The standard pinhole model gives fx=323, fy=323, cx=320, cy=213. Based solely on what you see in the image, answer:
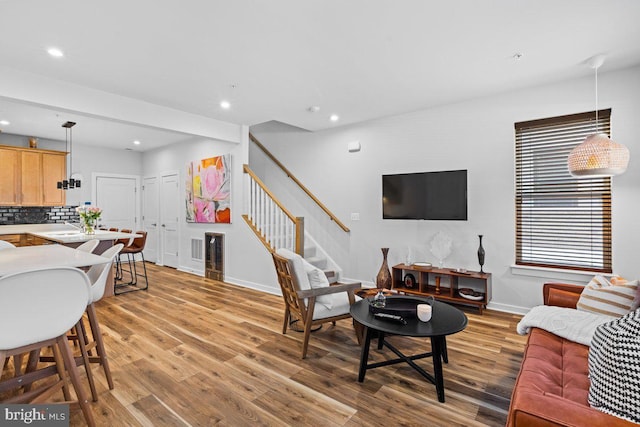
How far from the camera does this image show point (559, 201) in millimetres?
3570

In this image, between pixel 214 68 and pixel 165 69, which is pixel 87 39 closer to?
pixel 165 69

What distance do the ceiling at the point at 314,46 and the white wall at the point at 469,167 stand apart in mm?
245

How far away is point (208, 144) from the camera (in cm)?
602

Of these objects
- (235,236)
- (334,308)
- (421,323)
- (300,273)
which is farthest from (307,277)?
(235,236)

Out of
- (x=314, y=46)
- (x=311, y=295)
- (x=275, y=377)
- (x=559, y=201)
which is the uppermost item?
(x=314, y=46)

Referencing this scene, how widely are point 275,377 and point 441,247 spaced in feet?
8.96

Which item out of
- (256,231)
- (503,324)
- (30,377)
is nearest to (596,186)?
→ (503,324)

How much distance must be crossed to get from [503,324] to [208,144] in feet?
17.7

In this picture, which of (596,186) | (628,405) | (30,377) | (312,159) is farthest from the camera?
(312,159)

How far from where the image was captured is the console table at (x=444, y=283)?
12.4ft

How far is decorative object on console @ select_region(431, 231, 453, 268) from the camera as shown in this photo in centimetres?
415

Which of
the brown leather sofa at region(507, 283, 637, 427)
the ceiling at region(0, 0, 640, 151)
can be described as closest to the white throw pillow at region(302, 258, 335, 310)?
the brown leather sofa at region(507, 283, 637, 427)

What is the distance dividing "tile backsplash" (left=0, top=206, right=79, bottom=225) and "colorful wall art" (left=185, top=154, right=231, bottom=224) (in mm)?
2602

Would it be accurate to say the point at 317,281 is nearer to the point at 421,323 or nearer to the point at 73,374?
the point at 421,323
